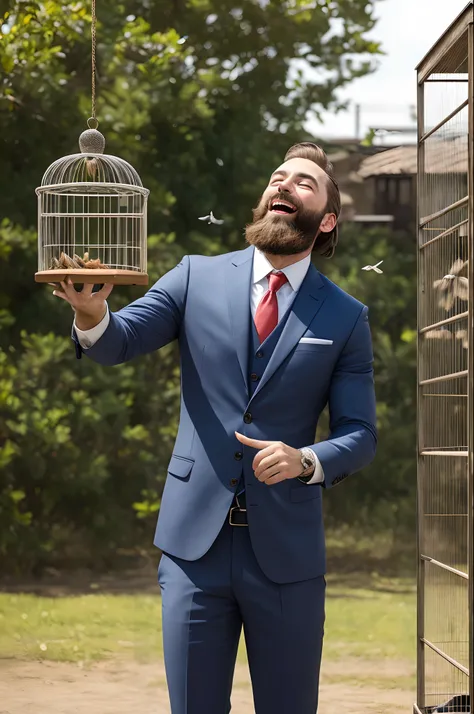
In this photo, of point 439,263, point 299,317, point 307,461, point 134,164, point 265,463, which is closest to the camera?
point 265,463

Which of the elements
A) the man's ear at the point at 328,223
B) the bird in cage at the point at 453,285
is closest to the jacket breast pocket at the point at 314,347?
the man's ear at the point at 328,223

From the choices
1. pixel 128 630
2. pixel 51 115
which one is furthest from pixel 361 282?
pixel 128 630

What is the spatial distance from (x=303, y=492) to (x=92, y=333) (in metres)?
0.60

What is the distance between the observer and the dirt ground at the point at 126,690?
19.0ft

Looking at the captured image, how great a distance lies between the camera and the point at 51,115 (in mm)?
8992

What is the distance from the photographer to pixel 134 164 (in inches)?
356

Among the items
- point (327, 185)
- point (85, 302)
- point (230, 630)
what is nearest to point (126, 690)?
point (230, 630)

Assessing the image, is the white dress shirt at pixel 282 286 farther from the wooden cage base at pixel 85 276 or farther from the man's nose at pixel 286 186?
the wooden cage base at pixel 85 276

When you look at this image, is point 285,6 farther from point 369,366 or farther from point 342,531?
point 369,366

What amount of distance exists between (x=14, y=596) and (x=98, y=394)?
1700 millimetres

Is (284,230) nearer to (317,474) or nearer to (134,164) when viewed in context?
(317,474)

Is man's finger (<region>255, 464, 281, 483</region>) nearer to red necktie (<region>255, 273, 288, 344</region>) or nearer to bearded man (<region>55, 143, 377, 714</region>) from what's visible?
bearded man (<region>55, 143, 377, 714</region>)

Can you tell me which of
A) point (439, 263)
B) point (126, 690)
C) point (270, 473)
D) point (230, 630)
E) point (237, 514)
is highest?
point (439, 263)

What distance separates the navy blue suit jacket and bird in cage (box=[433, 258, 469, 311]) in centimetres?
113
